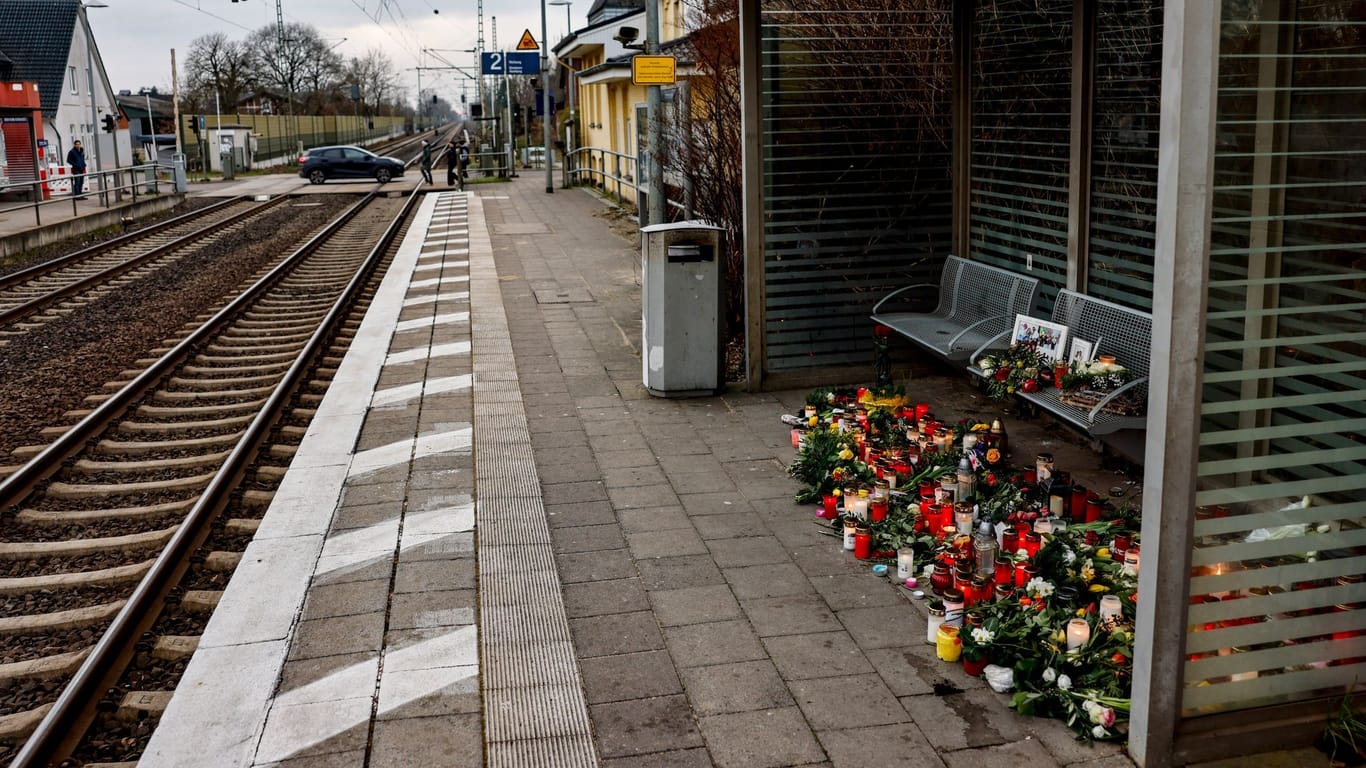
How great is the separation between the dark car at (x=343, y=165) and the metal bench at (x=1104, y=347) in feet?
127

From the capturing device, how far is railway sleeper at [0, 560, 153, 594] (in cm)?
615

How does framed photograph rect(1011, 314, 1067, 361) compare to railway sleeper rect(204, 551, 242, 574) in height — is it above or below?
above

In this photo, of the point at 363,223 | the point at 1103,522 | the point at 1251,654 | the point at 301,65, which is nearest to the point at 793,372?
the point at 1103,522

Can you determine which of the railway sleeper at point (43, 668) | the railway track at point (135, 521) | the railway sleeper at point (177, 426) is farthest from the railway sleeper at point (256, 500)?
the railway sleeper at point (43, 668)

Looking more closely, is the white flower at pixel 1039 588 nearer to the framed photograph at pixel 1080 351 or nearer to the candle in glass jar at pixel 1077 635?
the candle in glass jar at pixel 1077 635

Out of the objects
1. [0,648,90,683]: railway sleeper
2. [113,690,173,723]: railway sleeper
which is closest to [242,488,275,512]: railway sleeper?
[0,648,90,683]: railway sleeper

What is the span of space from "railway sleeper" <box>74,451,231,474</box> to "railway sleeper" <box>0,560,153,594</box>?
1.87m

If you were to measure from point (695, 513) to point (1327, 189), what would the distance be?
352 centimetres

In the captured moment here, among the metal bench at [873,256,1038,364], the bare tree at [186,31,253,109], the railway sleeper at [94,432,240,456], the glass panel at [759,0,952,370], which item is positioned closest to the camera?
the metal bench at [873,256,1038,364]

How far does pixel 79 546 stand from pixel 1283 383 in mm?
5877

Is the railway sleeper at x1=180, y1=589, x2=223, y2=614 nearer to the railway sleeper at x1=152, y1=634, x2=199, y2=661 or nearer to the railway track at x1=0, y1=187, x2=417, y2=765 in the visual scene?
the railway track at x1=0, y1=187, x2=417, y2=765

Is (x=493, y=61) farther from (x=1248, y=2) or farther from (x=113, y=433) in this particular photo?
(x=1248, y=2)

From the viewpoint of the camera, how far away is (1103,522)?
6.02 metres

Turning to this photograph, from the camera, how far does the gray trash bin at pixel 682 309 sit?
9180 millimetres
